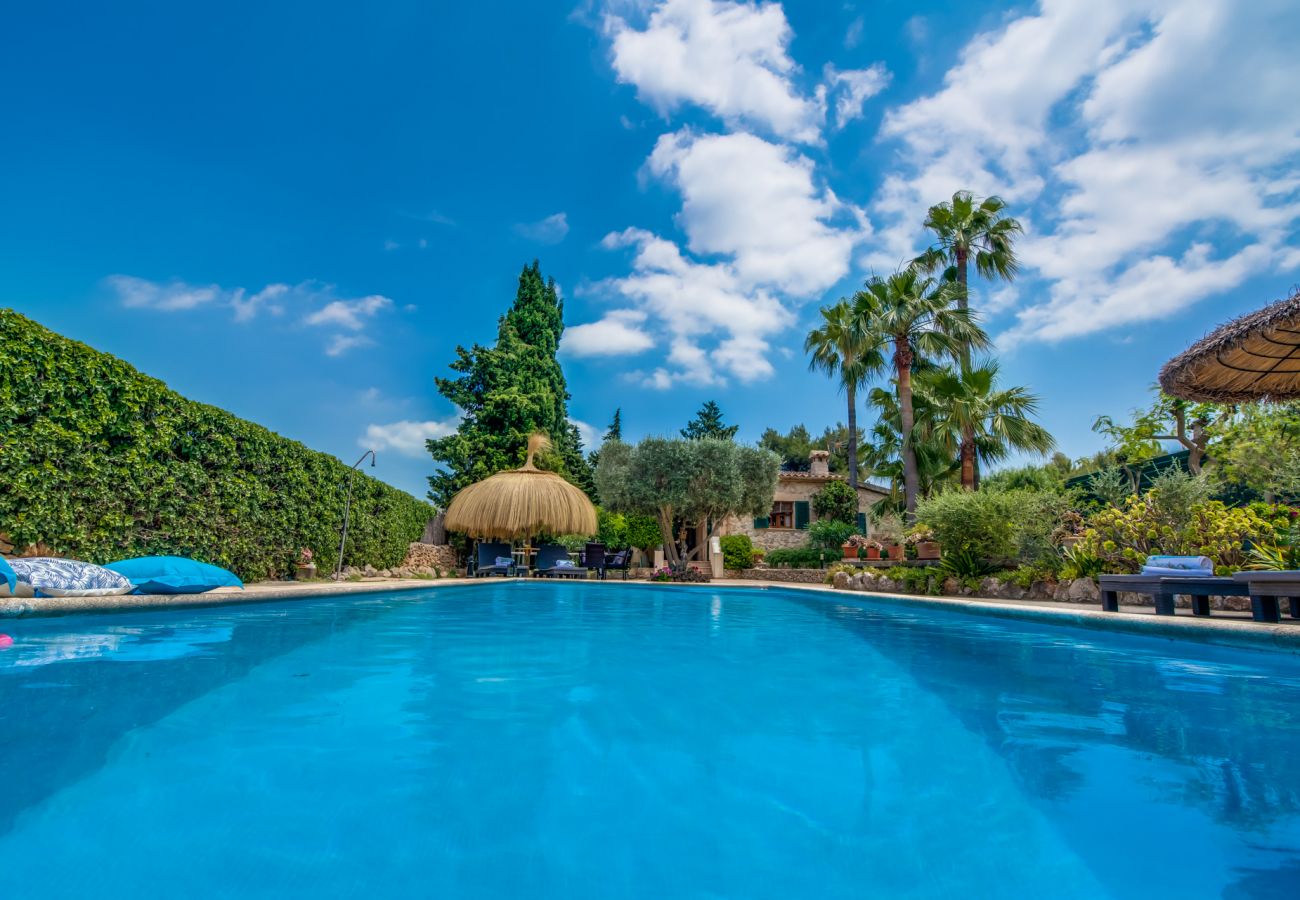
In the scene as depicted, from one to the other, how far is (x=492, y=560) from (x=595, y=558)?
3531 mm

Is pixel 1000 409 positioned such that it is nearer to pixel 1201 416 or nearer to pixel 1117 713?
pixel 1201 416

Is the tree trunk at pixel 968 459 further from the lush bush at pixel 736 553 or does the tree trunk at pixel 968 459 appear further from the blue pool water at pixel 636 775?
the blue pool water at pixel 636 775

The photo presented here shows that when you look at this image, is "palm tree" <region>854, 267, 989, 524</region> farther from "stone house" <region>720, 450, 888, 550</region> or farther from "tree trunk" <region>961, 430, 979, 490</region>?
"stone house" <region>720, 450, 888, 550</region>

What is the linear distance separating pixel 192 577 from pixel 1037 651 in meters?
8.28

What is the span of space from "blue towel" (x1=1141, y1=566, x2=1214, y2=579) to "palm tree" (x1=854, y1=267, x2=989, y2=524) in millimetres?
9309

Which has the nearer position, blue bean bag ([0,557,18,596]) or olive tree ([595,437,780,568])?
blue bean bag ([0,557,18,596])

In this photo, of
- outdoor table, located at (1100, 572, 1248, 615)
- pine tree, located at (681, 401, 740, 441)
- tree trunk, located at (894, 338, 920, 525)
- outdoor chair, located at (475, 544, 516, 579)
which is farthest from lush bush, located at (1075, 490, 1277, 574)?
pine tree, located at (681, 401, 740, 441)

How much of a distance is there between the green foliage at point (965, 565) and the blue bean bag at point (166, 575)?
1074 cm

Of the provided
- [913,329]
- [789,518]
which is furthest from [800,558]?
[913,329]

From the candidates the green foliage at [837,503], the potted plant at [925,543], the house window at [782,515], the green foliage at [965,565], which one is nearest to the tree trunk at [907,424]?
the potted plant at [925,543]

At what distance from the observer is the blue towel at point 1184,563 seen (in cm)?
607

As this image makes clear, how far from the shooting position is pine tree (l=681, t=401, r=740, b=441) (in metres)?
37.9

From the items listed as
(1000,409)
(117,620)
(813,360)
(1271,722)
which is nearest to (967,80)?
(1000,409)

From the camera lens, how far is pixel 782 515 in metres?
24.4
